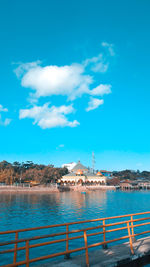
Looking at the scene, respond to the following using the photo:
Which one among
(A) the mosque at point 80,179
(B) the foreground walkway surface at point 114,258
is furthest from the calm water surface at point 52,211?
(A) the mosque at point 80,179

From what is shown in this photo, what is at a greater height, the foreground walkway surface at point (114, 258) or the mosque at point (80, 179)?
the foreground walkway surface at point (114, 258)

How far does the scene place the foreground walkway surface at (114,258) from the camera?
7.05m

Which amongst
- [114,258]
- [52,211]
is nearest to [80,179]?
[52,211]

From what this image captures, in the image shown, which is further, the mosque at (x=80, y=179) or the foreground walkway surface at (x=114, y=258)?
the mosque at (x=80, y=179)

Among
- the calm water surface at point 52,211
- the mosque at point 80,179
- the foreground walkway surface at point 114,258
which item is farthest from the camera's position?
the mosque at point 80,179

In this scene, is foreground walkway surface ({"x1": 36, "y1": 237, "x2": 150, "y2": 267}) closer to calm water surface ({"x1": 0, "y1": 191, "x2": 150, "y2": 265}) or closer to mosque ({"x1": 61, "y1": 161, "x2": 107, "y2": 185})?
calm water surface ({"x1": 0, "y1": 191, "x2": 150, "y2": 265})

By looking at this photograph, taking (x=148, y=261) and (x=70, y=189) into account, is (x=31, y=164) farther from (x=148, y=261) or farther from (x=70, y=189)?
(x=148, y=261)

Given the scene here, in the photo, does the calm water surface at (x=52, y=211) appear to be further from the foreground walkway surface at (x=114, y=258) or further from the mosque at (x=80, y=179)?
the mosque at (x=80, y=179)

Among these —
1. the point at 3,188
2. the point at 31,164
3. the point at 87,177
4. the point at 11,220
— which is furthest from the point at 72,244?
the point at 31,164

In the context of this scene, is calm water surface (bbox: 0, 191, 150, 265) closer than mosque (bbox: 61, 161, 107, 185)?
Yes

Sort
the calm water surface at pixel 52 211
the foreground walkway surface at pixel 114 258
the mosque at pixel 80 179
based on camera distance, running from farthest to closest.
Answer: the mosque at pixel 80 179 < the calm water surface at pixel 52 211 < the foreground walkway surface at pixel 114 258

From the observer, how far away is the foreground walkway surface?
7055 millimetres

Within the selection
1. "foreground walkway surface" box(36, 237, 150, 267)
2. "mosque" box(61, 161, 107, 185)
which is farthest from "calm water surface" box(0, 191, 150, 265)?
"mosque" box(61, 161, 107, 185)

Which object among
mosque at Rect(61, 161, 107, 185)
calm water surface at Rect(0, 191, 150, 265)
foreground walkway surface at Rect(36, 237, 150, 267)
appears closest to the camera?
foreground walkway surface at Rect(36, 237, 150, 267)
